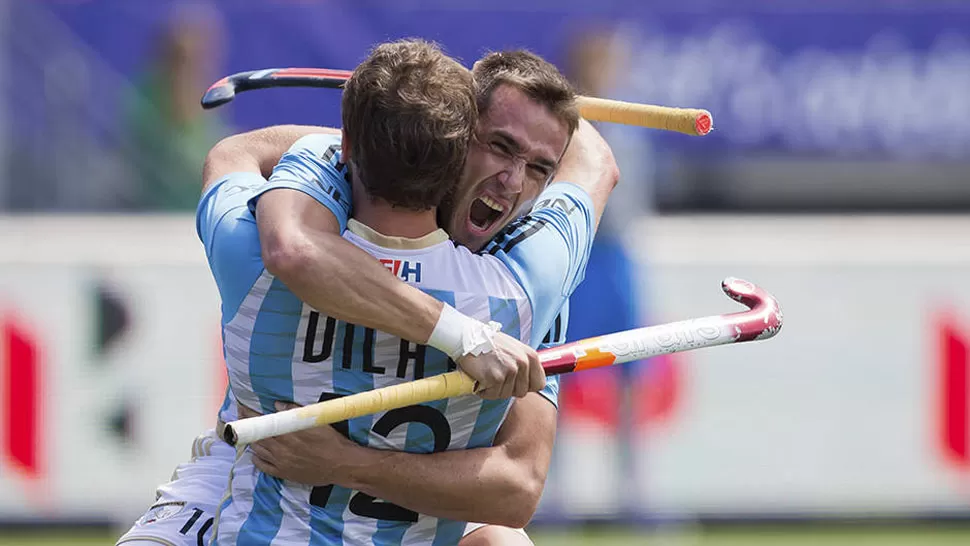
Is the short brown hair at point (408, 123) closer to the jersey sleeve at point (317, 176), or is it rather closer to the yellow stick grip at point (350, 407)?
the jersey sleeve at point (317, 176)

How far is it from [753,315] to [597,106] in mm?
702

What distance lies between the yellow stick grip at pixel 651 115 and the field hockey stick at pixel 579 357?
0.36 m

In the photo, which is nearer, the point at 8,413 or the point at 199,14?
the point at 8,413

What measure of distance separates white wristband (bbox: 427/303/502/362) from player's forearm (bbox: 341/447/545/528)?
29cm

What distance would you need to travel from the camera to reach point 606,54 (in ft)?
24.7

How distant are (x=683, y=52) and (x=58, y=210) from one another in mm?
3576

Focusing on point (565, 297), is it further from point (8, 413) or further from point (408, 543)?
point (8, 413)

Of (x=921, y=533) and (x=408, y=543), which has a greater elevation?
(x=408, y=543)

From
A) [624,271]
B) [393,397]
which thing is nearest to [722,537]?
[624,271]

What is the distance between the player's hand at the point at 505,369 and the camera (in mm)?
2971

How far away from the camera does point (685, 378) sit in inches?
317

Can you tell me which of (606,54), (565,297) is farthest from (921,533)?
(565,297)

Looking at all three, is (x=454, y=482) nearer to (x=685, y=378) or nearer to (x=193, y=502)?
(x=193, y=502)

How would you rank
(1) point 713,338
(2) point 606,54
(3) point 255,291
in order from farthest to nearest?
(2) point 606,54
(1) point 713,338
(3) point 255,291
